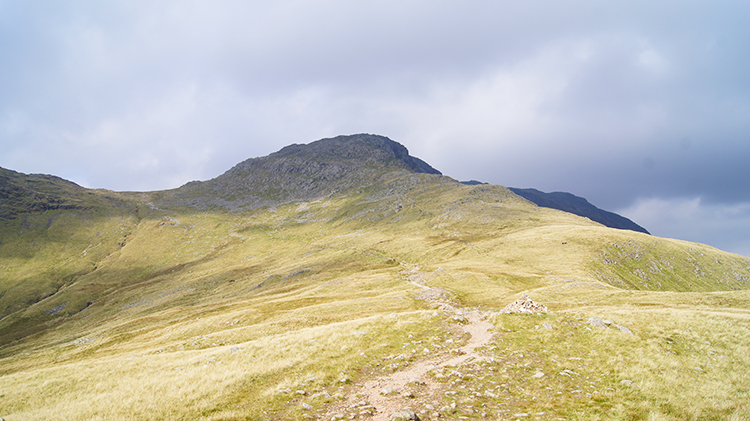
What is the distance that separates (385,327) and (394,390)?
50.2ft

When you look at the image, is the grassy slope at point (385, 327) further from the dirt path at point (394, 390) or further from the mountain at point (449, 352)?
the dirt path at point (394, 390)

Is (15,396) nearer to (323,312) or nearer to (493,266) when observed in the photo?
(323,312)

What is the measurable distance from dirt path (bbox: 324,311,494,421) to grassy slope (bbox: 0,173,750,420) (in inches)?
55.0

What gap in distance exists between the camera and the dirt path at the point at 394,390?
41.8ft

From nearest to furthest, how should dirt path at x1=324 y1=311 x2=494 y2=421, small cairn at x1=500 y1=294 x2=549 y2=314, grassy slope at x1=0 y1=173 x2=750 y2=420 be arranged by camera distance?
dirt path at x1=324 y1=311 x2=494 y2=421 < grassy slope at x1=0 y1=173 x2=750 y2=420 < small cairn at x1=500 y1=294 x2=549 y2=314

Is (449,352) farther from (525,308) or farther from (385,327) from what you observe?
(525,308)

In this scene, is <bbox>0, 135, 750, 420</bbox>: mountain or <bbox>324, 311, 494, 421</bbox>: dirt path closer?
<bbox>324, 311, 494, 421</bbox>: dirt path

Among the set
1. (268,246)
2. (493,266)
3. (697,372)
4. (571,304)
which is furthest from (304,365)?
(268,246)

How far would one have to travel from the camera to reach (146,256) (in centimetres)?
18400

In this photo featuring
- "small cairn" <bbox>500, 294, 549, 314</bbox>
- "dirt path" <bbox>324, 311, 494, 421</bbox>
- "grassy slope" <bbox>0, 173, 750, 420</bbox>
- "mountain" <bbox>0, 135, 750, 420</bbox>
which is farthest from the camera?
"small cairn" <bbox>500, 294, 549, 314</bbox>

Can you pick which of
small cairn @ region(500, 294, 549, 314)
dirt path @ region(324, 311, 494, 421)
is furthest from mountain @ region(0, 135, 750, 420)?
small cairn @ region(500, 294, 549, 314)

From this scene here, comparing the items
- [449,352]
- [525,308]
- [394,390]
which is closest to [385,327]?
[449,352]

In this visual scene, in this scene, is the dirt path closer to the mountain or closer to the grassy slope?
the mountain

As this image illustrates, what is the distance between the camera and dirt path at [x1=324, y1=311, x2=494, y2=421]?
12750 mm
